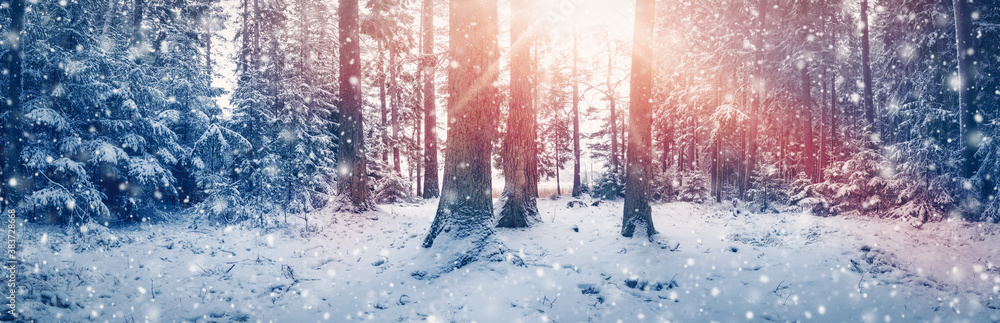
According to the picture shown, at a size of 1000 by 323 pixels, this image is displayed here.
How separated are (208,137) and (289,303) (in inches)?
296

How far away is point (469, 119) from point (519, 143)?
2.94 meters

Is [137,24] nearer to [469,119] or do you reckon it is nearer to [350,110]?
[350,110]

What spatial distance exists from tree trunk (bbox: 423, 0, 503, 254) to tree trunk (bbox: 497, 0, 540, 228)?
2135 mm

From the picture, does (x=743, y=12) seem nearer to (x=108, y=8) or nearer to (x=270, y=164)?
(x=270, y=164)

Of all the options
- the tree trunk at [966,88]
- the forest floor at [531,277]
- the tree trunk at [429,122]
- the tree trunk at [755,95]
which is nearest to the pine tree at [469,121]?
the forest floor at [531,277]

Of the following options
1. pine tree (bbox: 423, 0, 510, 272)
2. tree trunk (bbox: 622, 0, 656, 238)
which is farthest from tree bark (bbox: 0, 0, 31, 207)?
tree trunk (bbox: 622, 0, 656, 238)

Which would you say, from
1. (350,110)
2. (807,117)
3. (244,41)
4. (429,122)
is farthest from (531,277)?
(807,117)

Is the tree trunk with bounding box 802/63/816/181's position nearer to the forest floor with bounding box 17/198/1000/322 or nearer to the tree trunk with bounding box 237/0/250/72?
the forest floor with bounding box 17/198/1000/322

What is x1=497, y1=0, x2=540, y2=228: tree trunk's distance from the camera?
895 centimetres

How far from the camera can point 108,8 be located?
41.9ft

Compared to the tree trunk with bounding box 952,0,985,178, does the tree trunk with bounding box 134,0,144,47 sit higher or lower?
higher

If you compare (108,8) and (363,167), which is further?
(108,8)

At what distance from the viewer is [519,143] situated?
9.45m

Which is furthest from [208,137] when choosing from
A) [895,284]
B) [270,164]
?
[895,284]
